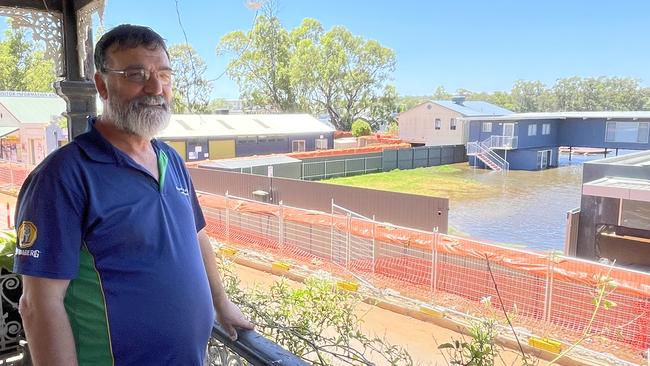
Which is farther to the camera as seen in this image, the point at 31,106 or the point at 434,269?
the point at 31,106

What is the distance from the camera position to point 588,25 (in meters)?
5.56

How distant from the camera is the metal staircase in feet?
99.6

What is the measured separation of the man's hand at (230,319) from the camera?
139cm

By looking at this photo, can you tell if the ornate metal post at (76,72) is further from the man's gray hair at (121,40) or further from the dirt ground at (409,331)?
the dirt ground at (409,331)

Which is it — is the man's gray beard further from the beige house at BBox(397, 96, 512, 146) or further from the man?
the beige house at BBox(397, 96, 512, 146)

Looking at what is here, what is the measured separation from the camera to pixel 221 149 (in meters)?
26.4

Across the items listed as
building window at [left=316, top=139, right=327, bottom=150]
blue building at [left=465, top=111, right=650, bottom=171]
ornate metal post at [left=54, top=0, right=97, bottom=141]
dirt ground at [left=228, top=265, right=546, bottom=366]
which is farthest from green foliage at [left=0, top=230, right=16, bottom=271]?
blue building at [left=465, top=111, right=650, bottom=171]

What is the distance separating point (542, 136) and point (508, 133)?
285 cm

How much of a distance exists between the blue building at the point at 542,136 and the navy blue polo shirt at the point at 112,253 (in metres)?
30.7

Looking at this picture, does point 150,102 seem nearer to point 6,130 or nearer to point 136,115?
point 136,115

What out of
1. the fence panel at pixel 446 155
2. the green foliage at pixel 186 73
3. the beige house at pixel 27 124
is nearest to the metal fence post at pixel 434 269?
the green foliage at pixel 186 73

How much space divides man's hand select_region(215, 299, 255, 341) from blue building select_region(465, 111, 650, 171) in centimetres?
3047

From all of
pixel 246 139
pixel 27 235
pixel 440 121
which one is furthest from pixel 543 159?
pixel 27 235

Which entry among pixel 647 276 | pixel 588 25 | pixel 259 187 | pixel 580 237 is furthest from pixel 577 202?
pixel 588 25
